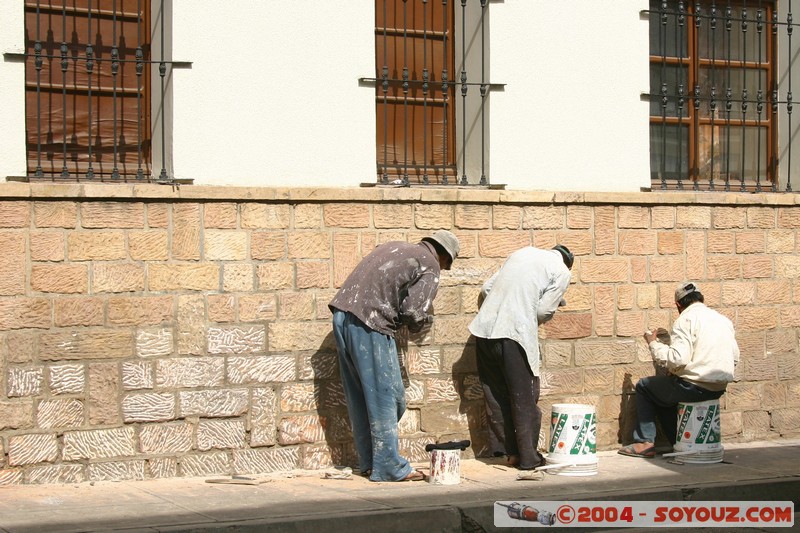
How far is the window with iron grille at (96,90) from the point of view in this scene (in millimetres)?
8227

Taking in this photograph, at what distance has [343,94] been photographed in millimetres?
8703

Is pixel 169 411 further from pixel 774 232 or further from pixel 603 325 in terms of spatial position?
pixel 774 232

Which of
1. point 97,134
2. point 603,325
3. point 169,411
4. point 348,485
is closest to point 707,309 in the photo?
point 603,325

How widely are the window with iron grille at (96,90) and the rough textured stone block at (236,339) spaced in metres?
1.14

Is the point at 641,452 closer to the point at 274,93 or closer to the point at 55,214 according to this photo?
the point at 274,93

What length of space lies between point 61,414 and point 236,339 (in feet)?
4.11

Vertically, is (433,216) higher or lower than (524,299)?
higher

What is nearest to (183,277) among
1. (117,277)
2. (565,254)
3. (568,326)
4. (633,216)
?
(117,277)

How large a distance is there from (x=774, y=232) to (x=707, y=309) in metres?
1.55

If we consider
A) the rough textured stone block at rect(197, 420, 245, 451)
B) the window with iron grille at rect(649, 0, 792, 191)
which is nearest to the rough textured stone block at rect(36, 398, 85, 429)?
the rough textured stone block at rect(197, 420, 245, 451)

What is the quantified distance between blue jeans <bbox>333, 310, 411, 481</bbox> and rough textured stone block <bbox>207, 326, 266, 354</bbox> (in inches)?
24.5

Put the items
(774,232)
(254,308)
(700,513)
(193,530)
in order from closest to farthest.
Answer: (193,530)
(700,513)
(254,308)
(774,232)

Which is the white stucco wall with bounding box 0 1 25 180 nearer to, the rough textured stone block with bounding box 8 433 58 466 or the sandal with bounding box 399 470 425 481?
the rough textured stone block with bounding box 8 433 58 466

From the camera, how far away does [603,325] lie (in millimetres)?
9422
